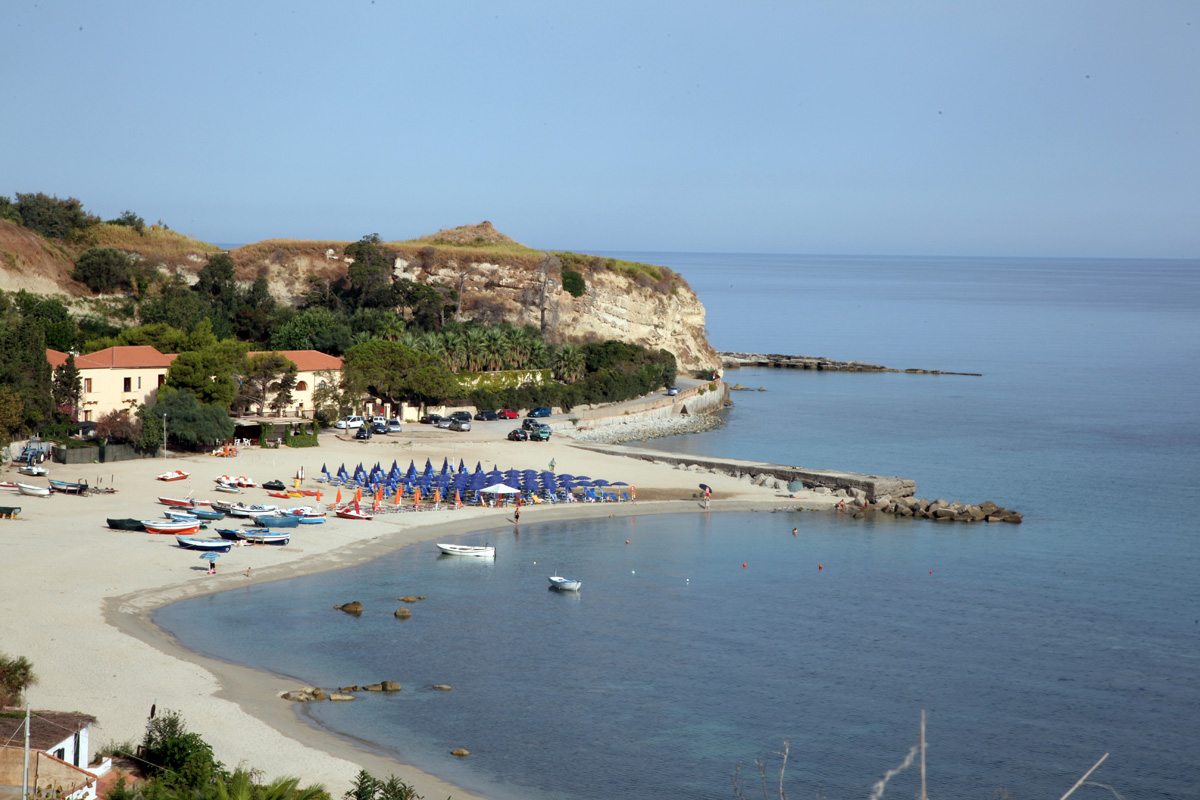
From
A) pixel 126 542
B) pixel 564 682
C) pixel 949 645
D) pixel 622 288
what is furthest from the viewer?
pixel 622 288

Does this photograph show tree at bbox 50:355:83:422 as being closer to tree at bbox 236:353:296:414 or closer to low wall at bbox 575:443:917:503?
tree at bbox 236:353:296:414

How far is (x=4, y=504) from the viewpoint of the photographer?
123 feet

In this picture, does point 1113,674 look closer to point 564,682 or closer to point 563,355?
point 564,682

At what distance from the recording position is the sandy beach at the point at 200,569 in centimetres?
2222

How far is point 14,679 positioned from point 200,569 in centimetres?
1175

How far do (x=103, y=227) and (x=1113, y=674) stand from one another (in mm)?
82841

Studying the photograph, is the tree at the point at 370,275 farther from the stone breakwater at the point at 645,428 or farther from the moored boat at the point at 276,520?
the moored boat at the point at 276,520

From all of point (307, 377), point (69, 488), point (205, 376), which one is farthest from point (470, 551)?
point (307, 377)

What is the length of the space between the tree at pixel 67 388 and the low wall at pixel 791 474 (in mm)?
25072

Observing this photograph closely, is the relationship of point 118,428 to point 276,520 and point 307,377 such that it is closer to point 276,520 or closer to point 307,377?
point 276,520

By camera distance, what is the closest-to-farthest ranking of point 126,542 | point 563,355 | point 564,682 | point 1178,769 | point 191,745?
point 191,745 → point 1178,769 → point 564,682 → point 126,542 → point 563,355

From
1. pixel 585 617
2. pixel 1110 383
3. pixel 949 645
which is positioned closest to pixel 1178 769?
pixel 949 645

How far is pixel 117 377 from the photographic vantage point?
53.5 m

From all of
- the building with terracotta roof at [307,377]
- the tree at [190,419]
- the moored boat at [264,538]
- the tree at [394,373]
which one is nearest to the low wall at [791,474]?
the tree at [394,373]
